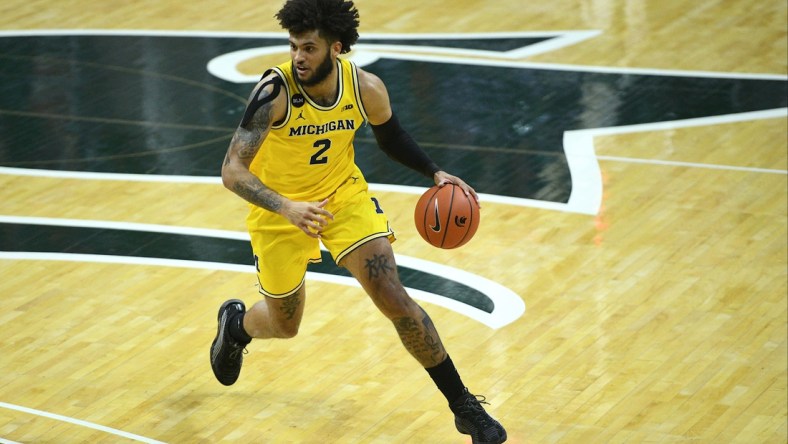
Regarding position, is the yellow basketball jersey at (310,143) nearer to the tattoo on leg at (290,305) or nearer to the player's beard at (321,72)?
the player's beard at (321,72)

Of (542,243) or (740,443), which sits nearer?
(740,443)

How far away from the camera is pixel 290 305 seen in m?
6.57

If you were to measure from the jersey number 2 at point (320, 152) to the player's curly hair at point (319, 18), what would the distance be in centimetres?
49

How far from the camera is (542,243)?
8.89 m

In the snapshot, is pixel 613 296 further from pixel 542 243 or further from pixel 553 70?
pixel 553 70

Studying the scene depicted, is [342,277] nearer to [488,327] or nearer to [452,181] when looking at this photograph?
[488,327]

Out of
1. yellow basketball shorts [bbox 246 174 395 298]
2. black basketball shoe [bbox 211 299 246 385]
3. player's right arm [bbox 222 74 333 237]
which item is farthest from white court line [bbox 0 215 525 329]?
player's right arm [bbox 222 74 333 237]

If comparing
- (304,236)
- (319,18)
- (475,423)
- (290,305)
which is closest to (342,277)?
(290,305)

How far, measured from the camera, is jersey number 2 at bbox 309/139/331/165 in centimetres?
622

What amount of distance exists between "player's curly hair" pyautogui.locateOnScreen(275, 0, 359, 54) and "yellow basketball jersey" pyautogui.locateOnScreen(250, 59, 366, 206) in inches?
8.1

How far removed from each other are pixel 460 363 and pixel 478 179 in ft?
9.51

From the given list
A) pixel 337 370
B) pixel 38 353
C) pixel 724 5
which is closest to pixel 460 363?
pixel 337 370

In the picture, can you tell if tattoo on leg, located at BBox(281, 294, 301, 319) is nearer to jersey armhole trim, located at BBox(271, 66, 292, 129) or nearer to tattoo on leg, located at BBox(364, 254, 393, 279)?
tattoo on leg, located at BBox(364, 254, 393, 279)

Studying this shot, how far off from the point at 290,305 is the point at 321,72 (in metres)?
1.25
